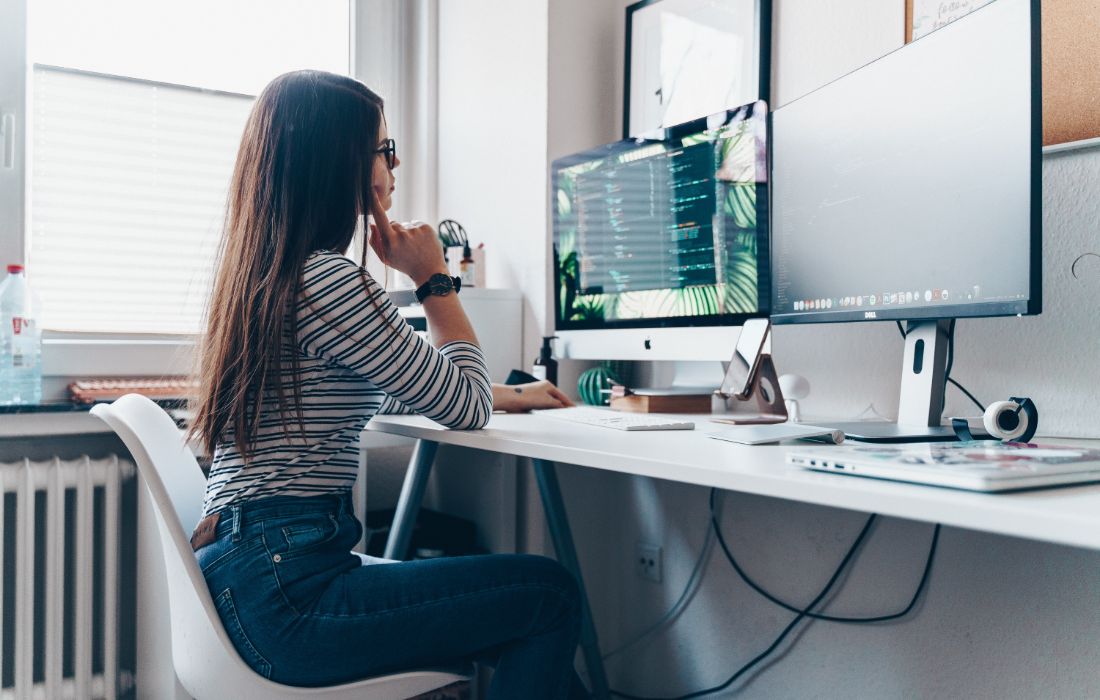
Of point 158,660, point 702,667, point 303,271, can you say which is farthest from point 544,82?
point 158,660

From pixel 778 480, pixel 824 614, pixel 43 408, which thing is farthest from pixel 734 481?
pixel 43 408

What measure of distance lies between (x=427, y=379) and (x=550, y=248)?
83 centimetres

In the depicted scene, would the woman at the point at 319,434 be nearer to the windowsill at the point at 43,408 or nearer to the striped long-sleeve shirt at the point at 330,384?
the striped long-sleeve shirt at the point at 330,384

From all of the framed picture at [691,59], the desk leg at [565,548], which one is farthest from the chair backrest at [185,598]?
the framed picture at [691,59]

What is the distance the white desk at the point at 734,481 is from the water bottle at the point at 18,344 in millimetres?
810

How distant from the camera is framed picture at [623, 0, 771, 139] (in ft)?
5.53

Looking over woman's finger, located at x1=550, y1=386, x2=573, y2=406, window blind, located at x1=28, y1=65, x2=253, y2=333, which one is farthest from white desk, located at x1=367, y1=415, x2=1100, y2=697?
window blind, located at x1=28, y1=65, x2=253, y2=333

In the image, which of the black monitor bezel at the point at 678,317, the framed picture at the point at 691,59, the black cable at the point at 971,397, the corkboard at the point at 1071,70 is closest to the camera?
the corkboard at the point at 1071,70

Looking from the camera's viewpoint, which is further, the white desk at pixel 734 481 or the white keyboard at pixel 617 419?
the white keyboard at pixel 617 419

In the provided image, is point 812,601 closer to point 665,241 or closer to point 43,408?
point 665,241

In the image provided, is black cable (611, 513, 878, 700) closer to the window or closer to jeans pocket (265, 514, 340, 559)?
jeans pocket (265, 514, 340, 559)

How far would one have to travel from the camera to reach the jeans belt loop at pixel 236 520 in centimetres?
104

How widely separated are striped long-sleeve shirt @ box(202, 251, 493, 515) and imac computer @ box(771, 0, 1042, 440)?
0.59m

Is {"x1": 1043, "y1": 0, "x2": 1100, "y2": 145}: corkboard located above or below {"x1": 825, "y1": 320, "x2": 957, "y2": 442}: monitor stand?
above
